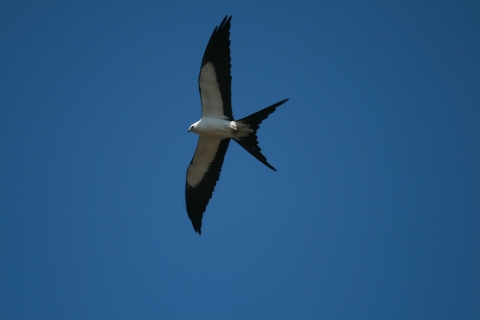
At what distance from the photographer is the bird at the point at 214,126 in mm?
8445

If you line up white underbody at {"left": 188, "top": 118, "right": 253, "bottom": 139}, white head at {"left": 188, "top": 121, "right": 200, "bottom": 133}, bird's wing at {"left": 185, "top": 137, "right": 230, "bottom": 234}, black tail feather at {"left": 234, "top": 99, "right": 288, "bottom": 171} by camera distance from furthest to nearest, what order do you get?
1. bird's wing at {"left": 185, "top": 137, "right": 230, "bottom": 234}
2. white head at {"left": 188, "top": 121, "right": 200, "bottom": 133}
3. white underbody at {"left": 188, "top": 118, "right": 253, "bottom": 139}
4. black tail feather at {"left": 234, "top": 99, "right": 288, "bottom": 171}

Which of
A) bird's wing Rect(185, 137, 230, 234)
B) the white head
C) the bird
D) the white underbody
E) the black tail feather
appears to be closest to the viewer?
the black tail feather

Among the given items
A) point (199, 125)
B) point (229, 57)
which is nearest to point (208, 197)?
point (199, 125)

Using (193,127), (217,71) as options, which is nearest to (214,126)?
(193,127)

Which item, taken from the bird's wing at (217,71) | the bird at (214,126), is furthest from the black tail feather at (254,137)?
the bird's wing at (217,71)

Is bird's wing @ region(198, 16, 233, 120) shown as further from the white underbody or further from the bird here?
the white underbody

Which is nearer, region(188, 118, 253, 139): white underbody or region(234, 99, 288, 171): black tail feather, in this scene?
region(234, 99, 288, 171): black tail feather

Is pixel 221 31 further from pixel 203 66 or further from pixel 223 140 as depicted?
pixel 223 140

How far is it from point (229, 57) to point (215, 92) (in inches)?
26.2

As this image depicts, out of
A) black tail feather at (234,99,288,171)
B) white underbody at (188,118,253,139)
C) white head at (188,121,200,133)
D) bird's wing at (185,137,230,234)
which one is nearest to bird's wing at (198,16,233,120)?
white underbody at (188,118,253,139)

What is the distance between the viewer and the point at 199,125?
8.96m

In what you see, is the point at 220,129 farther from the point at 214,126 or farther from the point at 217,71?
the point at 217,71

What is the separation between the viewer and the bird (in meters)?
8.45

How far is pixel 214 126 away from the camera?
29.2 feet
